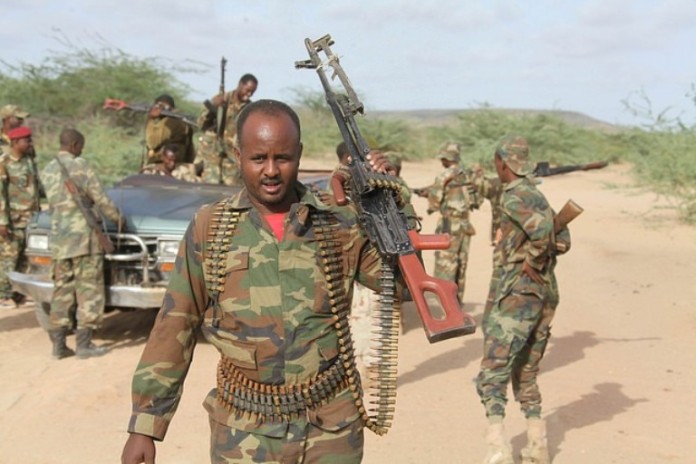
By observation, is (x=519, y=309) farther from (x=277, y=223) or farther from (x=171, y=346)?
(x=171, y=346)

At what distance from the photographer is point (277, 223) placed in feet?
8.89

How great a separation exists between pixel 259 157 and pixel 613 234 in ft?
44.0

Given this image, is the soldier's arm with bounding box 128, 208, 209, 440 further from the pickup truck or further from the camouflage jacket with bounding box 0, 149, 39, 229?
the camouflage jacket with bounding box 0, 149, 39, 229

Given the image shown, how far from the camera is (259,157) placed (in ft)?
8.54

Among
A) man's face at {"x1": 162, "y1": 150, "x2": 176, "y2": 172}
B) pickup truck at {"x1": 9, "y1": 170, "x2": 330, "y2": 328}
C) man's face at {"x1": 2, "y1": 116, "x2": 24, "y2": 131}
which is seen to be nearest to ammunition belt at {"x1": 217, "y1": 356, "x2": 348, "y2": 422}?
pickup truck at {"x1": 9, "y1": 170, "x2": 330, "y2": 328}

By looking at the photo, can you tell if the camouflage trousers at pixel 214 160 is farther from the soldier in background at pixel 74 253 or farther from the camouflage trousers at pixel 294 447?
the camouflage trousers at pixel 294 447

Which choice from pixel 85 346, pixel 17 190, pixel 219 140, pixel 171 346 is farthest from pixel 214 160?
pixel 171 346

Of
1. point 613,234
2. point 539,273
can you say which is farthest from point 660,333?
point 613,234

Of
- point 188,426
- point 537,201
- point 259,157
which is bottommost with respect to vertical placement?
point 188,426

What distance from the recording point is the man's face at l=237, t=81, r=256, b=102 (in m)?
9.28

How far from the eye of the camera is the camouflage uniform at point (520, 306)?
4.71 meters

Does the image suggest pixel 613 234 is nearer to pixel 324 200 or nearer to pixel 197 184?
pixel 197 184

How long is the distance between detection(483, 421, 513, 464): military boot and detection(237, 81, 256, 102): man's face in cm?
571

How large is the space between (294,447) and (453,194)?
6679 mm
